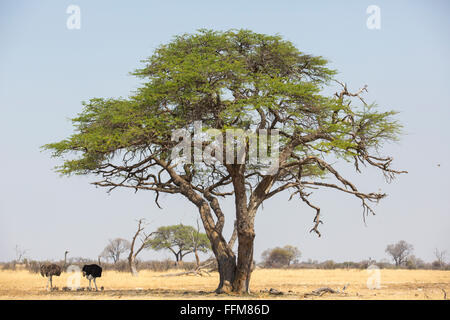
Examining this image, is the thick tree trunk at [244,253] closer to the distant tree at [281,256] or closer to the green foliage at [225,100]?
the green foliage at [225,100]

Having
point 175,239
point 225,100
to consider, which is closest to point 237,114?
point 225,100

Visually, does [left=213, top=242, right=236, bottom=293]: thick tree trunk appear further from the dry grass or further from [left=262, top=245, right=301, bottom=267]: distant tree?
[left=262, top=245, right=301, bottom=267]: distant tree

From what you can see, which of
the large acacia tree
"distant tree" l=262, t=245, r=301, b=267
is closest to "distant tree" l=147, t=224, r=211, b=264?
"distant tree" l=262, t=245, r=301, b=267

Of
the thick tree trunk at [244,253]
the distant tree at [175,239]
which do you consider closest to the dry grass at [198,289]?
the thick tree trunk at [244,253]

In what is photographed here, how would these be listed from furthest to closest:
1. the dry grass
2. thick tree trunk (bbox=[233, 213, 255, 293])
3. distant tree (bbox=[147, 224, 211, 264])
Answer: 1. distant tree (bbox=[147, 224, 211, 264])
2. thick tree trunk (bbox=[233, 213, 255, 293])
3. the dry grass

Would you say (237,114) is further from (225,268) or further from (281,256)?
(281,256)

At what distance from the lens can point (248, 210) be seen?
61.7 feet

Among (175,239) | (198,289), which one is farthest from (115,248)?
(198,289)

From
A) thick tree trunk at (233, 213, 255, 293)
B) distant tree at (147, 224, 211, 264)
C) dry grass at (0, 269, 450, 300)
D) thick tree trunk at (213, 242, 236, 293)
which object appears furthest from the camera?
distant tree at (147, 224, 211, 264)

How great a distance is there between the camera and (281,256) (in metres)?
66.8

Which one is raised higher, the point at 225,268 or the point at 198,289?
the point at 225,268

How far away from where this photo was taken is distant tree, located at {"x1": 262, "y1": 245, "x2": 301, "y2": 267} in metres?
66.2

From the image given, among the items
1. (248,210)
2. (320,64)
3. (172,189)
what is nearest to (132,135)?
(172,189)

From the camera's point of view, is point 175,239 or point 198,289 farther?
point 175,239
